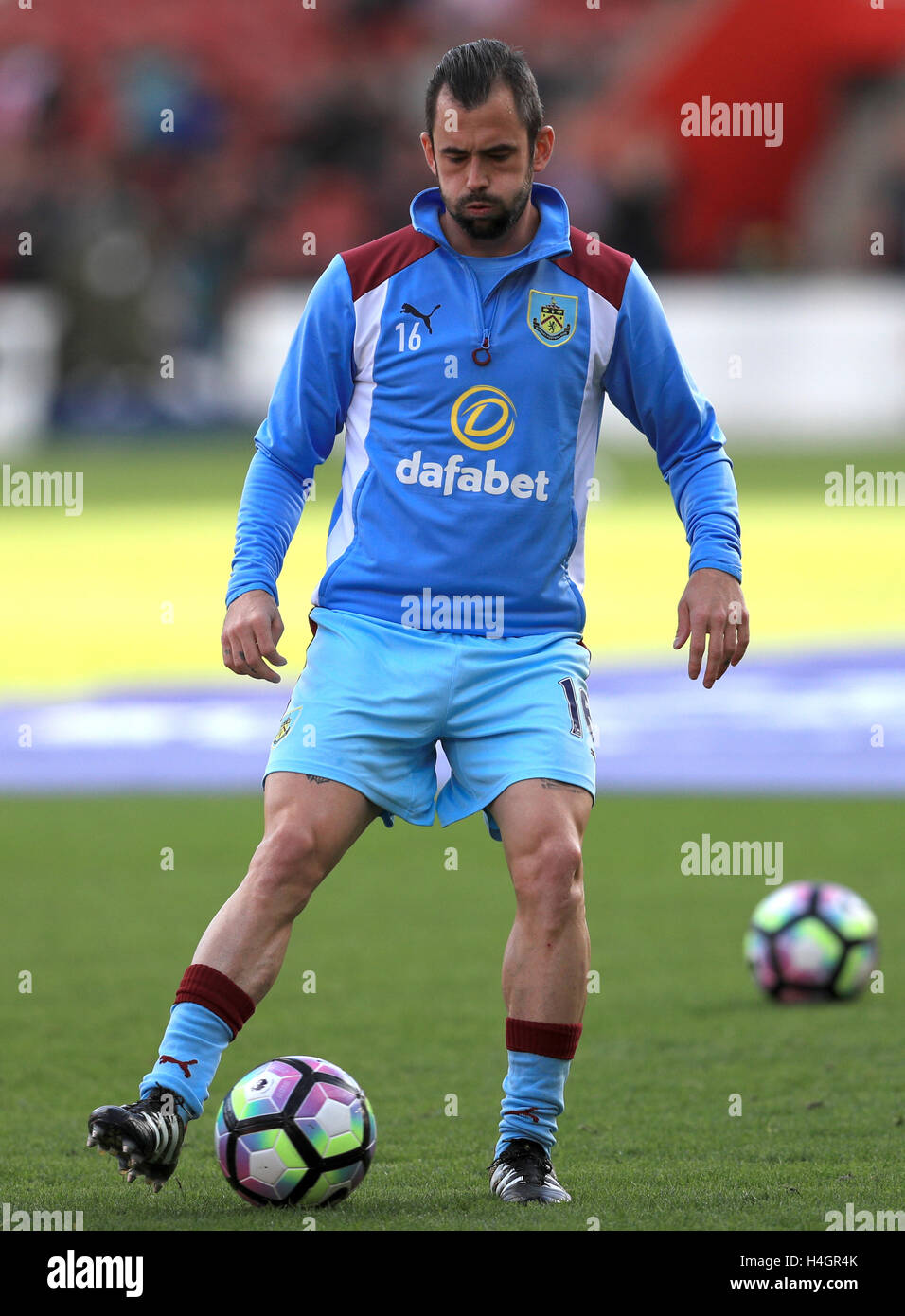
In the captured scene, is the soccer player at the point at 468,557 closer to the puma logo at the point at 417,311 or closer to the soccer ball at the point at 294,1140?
the puma logo at the point at 417,311

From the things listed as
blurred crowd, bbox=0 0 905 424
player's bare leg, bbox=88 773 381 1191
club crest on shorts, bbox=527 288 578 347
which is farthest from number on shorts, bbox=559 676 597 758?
blurred crowd, bbox=0 0 905 424

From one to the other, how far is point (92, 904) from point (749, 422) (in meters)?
19.8

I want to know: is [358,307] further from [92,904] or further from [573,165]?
[573,165]

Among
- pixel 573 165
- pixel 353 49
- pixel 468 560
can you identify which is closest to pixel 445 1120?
pixel 468 560

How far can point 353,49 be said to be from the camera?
39.3 m

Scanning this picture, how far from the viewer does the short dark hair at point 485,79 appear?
14.4 ft

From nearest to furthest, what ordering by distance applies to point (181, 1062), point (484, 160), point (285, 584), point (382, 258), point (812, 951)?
1. point (181, 1062)
2. point (484, 160)
3. point (382, 258)
4. point (812, 951)
5. point (285, 584)

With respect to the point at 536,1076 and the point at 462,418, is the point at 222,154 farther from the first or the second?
the point at 536,1076

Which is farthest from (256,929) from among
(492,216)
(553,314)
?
(492,216)

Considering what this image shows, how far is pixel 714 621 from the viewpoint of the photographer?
4.47 meters

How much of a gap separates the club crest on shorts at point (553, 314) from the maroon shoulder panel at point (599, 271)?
0.07 metres

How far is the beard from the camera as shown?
14.6 ft

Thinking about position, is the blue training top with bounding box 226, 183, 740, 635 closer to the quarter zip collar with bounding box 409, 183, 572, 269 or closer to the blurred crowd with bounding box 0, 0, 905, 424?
the quarter zip collar with bounding box 409, 183, 572, 269

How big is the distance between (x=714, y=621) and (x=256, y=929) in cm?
Answer: 115
